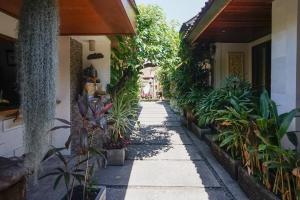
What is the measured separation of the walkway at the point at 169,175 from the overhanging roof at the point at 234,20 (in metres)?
2.40

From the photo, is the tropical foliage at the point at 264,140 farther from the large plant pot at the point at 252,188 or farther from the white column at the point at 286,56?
the white column at the point at 286,56

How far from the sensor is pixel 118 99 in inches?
219

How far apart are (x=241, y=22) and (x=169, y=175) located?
3.02 metres

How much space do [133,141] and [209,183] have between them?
320 cm

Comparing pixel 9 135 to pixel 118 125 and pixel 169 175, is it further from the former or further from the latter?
pixel 169 175

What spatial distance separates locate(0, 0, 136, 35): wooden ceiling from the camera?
11.5 ft

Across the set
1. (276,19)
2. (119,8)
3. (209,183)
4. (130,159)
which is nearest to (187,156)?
(130,159)

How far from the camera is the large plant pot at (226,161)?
168 inches

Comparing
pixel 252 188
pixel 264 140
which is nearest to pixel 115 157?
pixel 252 188

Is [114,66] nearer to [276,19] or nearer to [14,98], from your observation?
[14,98]

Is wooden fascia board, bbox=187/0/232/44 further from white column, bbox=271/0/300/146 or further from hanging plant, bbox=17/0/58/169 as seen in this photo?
hanging plant, bbox=17/0/58/169

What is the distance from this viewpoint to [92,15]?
4090 millimetres

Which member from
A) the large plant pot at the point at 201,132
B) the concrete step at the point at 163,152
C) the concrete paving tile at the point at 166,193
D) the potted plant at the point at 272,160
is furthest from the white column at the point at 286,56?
the large plant pot at the point at 201,132

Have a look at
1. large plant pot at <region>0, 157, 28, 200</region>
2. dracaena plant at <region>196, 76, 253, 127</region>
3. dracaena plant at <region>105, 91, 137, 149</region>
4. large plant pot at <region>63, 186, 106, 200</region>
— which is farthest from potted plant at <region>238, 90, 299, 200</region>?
dracaena plant at <region>105, 91, 137, 149</region>
